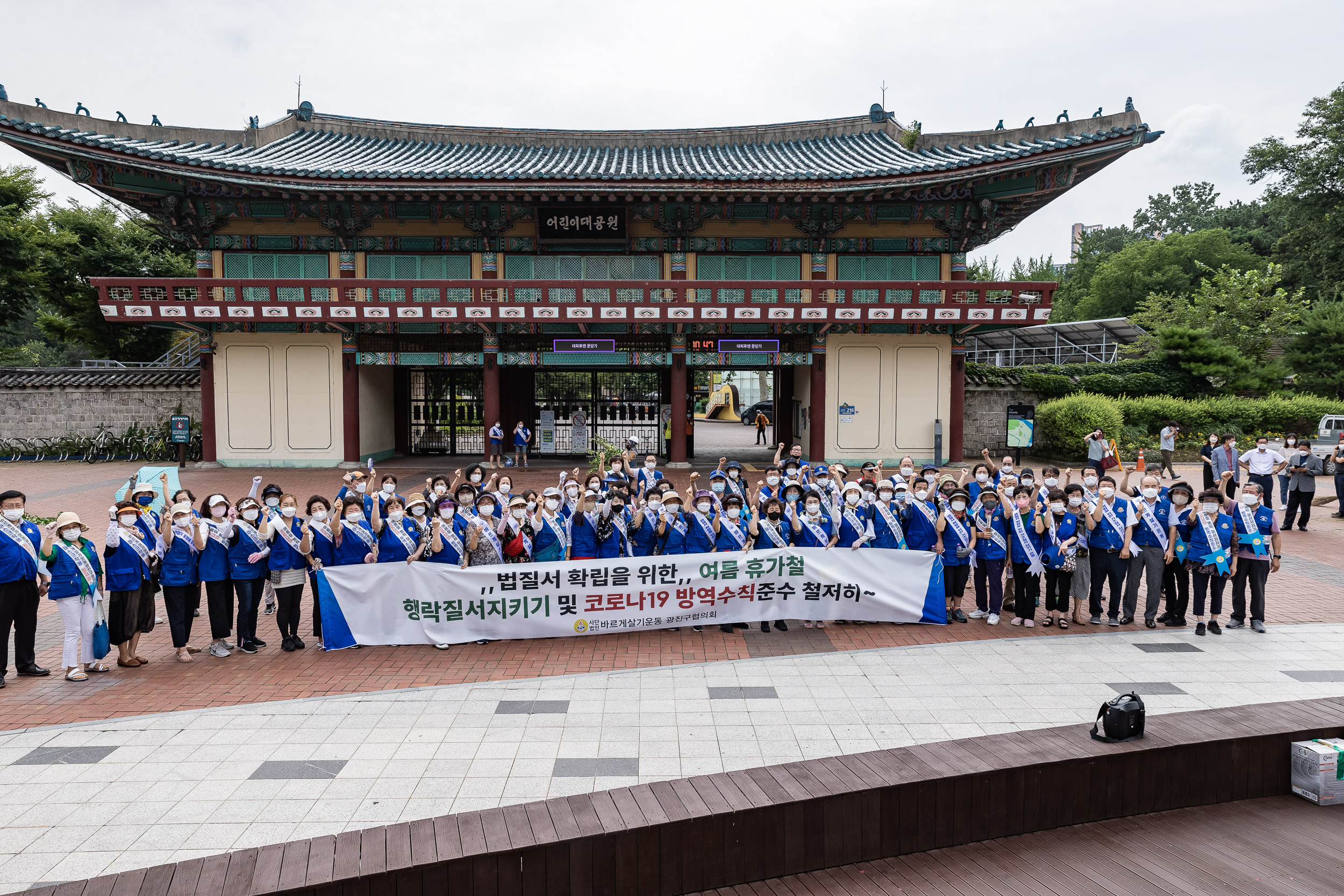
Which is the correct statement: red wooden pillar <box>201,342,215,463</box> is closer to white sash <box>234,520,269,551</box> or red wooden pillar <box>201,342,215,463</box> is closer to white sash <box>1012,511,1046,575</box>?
white sash <box>234,520,269,551</box>

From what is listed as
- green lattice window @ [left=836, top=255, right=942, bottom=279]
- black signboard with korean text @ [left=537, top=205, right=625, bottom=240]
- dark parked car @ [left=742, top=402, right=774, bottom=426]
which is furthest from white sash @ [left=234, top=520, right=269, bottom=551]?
dark parked car @ [left=742, top=402, right=774, bottom=426]

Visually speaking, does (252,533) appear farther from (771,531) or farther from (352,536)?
(771,531)

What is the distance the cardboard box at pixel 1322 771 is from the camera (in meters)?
4.97

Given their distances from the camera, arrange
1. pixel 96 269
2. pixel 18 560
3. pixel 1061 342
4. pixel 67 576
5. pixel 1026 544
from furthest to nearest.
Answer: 1. pixel 1061 342
2. pixel 96 269
3. pixel 1026 544
4. pixel 67 576
5. pixel 18 560

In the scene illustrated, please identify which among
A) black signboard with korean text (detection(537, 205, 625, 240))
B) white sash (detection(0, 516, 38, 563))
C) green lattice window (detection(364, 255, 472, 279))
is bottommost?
white sash (detection(0, 516, 38, 563))

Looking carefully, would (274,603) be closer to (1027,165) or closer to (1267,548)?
(1267,548)

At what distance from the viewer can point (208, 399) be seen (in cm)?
2211

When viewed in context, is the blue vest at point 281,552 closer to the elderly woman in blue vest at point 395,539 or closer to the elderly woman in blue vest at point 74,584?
the elderly woman in blue vest at point 395,539

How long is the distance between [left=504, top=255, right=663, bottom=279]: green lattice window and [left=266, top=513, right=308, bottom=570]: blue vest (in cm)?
1579

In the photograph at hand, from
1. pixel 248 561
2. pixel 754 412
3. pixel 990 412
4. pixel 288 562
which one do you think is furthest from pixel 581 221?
pixel 754 412

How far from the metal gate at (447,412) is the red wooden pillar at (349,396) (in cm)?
368

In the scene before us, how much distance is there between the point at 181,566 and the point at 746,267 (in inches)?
710

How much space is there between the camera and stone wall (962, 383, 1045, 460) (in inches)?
988

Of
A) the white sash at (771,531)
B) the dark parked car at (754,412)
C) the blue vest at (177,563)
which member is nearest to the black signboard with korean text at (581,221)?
the white sash at (771,531)
